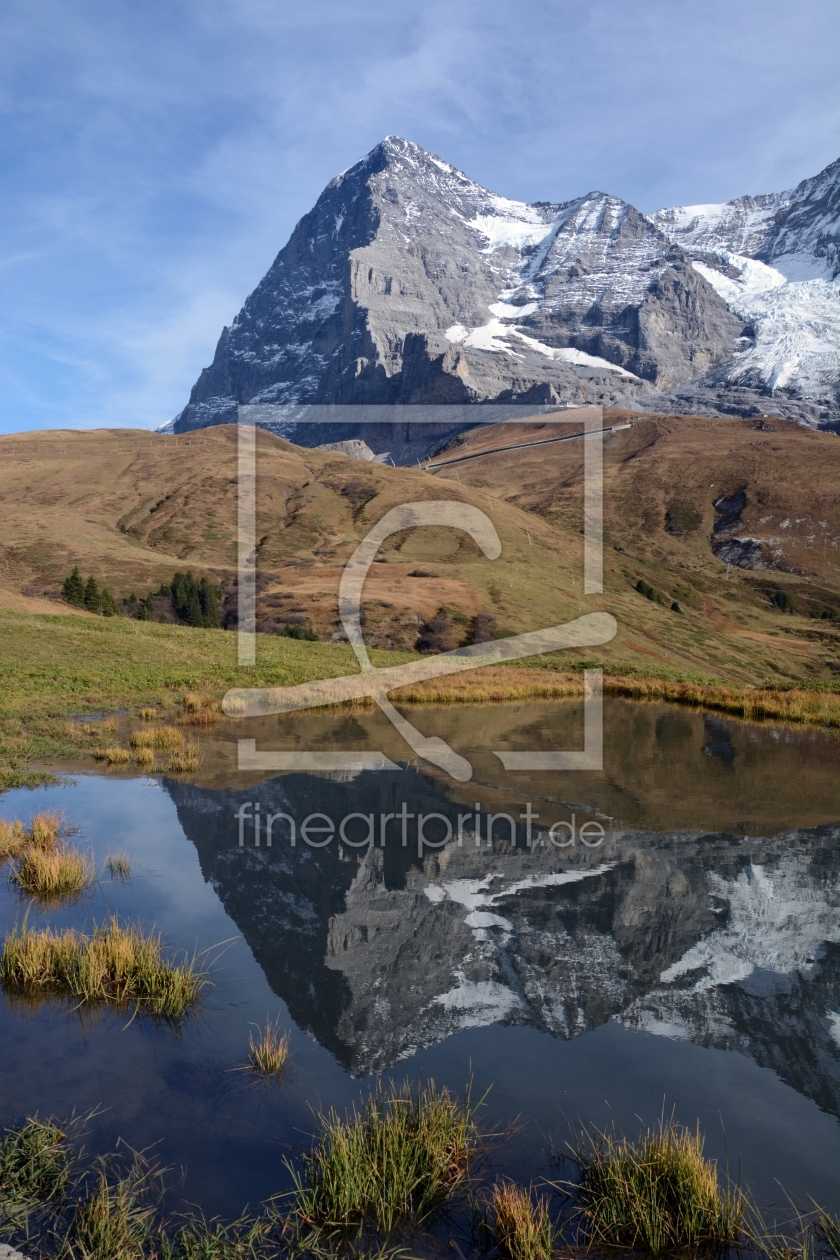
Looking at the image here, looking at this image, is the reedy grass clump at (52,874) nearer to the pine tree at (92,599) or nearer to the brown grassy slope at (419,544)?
the brown grassy slope at (419,544)

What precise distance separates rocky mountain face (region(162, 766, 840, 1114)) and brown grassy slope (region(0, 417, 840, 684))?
4044 centimetres

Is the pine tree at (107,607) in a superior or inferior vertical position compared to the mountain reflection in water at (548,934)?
superior

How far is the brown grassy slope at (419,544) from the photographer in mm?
88500

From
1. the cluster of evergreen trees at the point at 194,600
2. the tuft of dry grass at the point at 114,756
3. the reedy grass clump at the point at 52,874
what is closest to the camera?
the reedy grass clump at the point at 52,874

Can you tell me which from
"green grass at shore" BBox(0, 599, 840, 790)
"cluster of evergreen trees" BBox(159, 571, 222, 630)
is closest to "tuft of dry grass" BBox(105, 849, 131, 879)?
"green grass at shore" BBox(0, 599, 840, 790)

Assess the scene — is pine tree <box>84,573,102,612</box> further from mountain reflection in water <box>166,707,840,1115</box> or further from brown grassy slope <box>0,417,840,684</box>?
mountain reflection in water <box>166,707,840,1115</box>

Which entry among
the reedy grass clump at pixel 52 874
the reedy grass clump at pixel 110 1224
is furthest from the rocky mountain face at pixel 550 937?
the reedy grass clump at pixel 110 1224

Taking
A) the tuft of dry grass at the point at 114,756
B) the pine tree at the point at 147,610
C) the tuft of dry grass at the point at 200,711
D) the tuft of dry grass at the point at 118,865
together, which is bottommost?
the tuft of dry grass at the point at 118,865

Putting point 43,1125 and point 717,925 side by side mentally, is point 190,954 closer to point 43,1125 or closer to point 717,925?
point 43,1125

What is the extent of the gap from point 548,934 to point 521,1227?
609 cm

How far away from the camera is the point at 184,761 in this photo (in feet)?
69.8

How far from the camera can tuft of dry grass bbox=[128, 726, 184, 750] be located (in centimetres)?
2342

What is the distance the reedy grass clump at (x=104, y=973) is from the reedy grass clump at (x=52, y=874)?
249 cm

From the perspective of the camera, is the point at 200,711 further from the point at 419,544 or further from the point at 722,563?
the point at 722,563
